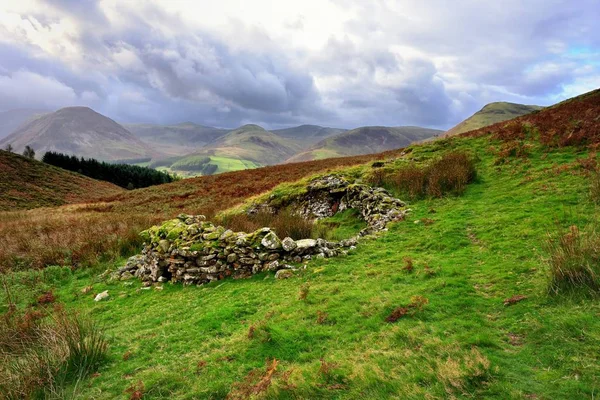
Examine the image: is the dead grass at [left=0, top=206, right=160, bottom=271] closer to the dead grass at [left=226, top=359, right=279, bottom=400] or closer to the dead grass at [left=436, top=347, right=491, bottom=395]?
the dead grass at [left=226, top=359, right=279, bottom=400]

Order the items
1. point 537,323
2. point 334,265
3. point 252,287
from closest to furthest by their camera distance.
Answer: point 537,323 < point 252,287 < point 334,265

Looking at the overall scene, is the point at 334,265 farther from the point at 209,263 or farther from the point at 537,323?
the point at 537,323

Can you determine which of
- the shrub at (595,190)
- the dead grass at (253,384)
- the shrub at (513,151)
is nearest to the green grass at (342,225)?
the shrub at (595,190)

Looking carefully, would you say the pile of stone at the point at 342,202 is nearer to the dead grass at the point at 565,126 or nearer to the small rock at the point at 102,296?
the small rock at the point at 102,296

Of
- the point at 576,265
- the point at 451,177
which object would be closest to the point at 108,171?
the point at 451,177

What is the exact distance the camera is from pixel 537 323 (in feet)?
17.8

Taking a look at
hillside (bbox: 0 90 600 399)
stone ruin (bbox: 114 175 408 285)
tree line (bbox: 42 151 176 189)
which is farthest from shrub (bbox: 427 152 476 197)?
tree line (bbox: 42 151 176 189)

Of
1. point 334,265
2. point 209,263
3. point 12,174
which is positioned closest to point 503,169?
point 334,265

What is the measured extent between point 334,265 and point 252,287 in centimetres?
273

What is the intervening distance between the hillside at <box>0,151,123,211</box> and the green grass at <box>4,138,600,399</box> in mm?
46607

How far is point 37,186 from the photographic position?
178ft

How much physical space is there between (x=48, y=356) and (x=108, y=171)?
331 feet

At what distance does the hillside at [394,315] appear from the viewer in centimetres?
470

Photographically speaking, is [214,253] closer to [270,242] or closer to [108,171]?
[270,242]
